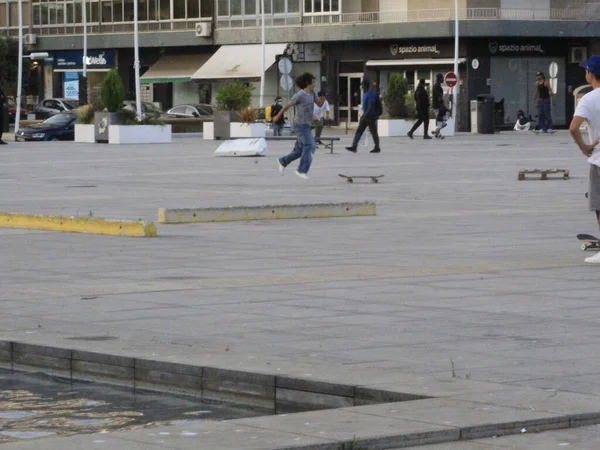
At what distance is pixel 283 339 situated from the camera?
8.55m

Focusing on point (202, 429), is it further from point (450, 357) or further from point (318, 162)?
point (318, 162)

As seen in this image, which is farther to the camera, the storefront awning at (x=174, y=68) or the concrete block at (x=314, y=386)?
the storefront awning at (x=174, y=68)

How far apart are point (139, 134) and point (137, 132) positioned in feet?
0.28

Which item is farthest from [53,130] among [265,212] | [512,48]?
[265,212]

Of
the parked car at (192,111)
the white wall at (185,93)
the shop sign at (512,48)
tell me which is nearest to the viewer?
the parked car at (192,111)

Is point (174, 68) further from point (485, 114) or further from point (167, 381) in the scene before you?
point (167, 381)

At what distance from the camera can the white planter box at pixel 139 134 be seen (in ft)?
153

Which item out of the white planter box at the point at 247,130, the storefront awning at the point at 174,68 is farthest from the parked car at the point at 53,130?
the storefront awning at the point at 174,68

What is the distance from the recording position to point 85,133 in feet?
160

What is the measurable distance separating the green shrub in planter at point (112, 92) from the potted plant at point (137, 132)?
0.43 metres

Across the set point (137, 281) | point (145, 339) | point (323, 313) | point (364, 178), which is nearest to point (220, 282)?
point (137, 281)

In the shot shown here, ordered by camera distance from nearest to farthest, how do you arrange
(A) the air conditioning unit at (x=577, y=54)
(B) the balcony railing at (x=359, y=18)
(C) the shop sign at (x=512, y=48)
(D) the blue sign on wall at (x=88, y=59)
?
1. (B) the balcony railing at (x=359, y=18)
2. (C) the shop sign at (x=512, y=48)
3. (A) the air conditioning unit at (x=577, y=54)
4. (D) the blue sign on wall at (x=88, y=59)

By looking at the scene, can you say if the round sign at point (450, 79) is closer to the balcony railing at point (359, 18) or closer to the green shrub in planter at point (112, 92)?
the balcony railing at point (359, 18)

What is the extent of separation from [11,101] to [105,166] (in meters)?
54.8
